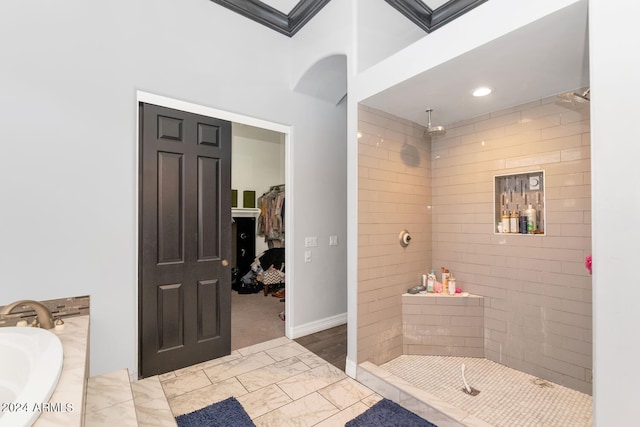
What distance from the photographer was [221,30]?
2760 millimetres

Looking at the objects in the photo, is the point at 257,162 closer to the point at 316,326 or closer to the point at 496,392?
the point at 316,326

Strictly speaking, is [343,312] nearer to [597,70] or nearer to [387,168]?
[387,168]

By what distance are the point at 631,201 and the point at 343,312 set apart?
9.92ft

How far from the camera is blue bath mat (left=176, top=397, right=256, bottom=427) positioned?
A: 1.87 metres

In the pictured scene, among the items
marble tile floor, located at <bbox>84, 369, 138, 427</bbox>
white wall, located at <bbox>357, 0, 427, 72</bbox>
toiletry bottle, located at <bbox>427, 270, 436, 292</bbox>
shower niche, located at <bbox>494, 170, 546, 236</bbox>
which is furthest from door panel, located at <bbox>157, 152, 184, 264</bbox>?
shower niche, located at <bbox>494, 170, 546, 236</bbox>

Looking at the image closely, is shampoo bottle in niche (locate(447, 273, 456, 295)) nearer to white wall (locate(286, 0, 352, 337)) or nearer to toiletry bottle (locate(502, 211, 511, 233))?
toiletry bottle (locate(502, 211, 511, 233))

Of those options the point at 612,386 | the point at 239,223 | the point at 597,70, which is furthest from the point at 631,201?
the point at 239,223

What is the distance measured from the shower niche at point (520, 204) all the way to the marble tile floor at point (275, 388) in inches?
73.4

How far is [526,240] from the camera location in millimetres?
2535

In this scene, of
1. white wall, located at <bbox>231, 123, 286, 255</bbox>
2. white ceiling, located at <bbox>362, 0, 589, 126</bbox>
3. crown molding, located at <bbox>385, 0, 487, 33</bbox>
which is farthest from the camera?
white wall, located at <bbox>231, 123, 286, 255</bbox>

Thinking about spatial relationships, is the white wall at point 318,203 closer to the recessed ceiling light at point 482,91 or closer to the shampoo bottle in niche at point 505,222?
the recessed ceiling light at point 482,91

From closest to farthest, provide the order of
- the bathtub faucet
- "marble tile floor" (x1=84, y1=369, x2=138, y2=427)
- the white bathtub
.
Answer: the white bathtub
"marble tile floor" (x1=84, y1=369, x2=138, y2=427)
the bathtub faucet

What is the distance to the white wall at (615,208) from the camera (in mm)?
1208

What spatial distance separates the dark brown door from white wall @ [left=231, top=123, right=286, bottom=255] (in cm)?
286
